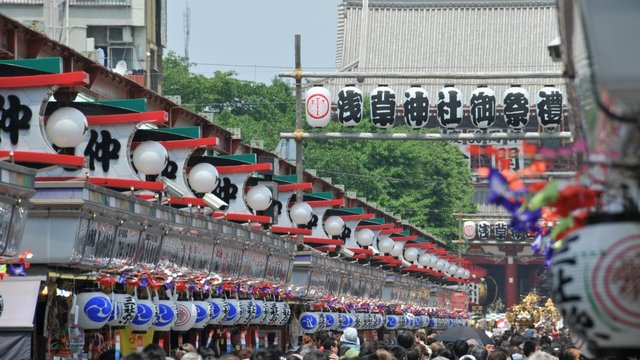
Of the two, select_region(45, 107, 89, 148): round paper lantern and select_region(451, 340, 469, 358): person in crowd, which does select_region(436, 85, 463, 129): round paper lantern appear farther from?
select_region(45, 107, 89, 148): round paper lantern

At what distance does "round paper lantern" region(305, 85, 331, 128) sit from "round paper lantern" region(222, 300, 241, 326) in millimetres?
14630

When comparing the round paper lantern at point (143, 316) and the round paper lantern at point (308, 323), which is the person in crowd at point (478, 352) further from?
the round paper lantern at point (308, 323)

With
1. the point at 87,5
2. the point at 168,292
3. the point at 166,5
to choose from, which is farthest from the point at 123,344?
the point at 166,5

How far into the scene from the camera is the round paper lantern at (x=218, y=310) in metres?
26.4

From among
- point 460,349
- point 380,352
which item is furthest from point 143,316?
point 380,352

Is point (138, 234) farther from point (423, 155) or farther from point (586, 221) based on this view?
point (423, 155)

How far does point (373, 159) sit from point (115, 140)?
6959 centimetres

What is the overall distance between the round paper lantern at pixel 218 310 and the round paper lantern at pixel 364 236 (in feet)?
56.3

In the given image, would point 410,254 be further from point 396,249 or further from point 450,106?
point 450,106

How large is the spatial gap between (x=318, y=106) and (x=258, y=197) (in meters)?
13.3

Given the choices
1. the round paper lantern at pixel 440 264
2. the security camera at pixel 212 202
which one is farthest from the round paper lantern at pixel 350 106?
the round paper lantern at pixel 440 264

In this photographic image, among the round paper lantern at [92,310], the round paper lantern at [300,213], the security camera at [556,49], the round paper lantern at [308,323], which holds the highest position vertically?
the security camera at [556,49]

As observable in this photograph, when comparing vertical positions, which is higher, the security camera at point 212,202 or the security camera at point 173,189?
the security camera at point 173,189

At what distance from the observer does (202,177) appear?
24094mm
